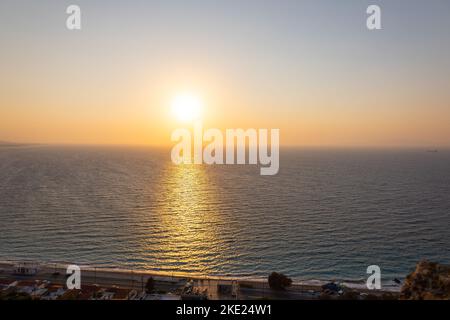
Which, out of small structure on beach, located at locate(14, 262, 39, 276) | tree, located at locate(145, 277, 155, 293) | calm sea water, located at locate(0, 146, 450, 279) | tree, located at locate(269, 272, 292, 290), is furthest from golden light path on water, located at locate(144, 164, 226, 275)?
small structure on beach, located at locate(14, 262, 39, 276)

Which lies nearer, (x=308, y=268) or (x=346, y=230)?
(x=308, y=268)

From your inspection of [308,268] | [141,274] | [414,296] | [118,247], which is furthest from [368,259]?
[118,247]

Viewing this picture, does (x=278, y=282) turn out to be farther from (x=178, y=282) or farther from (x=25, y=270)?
(x=25, y=270)

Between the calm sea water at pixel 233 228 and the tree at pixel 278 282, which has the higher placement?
the calm sea water at pixel 233 228

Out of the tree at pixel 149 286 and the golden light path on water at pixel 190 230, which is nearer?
the tree at pixel 149 286

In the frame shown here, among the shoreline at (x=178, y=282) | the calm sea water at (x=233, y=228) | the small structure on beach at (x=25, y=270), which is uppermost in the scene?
the calm sea water at (x=233, y=228)

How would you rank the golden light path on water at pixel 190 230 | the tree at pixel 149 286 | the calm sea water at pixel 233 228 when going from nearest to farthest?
1. the tree at pixel 149 286
2. the calm sea water at pixel 233 228
3. the golden light path on water at pixel 190 230

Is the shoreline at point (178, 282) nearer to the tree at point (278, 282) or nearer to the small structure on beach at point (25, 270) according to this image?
the small structure on beach at point (25, 270)

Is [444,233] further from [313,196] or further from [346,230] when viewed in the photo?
[313,196]

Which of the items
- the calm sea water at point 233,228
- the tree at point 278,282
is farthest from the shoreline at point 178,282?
the calm sea water at point 233,228
